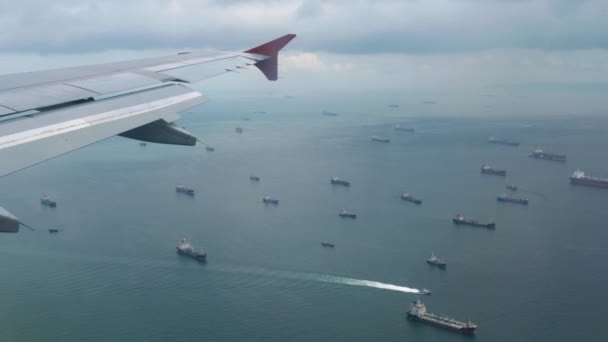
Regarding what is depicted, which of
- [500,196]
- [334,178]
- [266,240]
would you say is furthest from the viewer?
[334,178]

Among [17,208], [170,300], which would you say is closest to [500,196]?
[170,300]

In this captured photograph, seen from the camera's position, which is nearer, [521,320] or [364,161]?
[521,320]

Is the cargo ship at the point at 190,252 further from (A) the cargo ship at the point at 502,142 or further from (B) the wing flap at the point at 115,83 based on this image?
(A) the cargo ship at the point at 502,142

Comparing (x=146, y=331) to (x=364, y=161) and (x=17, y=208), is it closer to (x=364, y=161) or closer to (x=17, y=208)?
(x=17, y=208)

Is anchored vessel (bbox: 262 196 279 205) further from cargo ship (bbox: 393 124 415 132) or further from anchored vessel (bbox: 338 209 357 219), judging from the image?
cargo ship (bbox: 393 124 415 132)

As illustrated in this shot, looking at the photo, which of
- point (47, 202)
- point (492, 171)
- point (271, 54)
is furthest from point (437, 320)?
point (492, 171)

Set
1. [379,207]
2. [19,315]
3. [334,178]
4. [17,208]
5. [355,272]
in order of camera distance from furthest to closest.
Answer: [334,178]
[379,207]
[17,208]
[355,272]
[19,315]

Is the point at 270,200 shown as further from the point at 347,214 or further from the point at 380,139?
the point at 380,139
